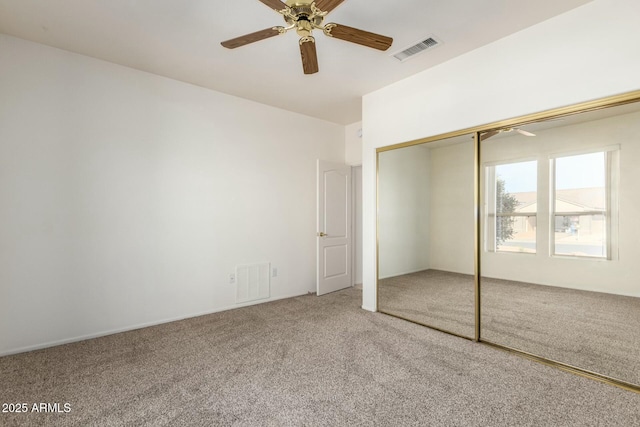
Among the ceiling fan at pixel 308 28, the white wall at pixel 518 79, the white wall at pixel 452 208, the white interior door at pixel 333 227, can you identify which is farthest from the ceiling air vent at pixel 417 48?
the white interior door at pixel 333 227

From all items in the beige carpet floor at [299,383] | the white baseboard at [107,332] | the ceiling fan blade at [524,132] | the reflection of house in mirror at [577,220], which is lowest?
the beige carpet floor at [299,383]

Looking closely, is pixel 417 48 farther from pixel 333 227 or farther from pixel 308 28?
pixel 333 227

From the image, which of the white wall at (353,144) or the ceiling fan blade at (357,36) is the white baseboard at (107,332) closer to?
the white wall at (353,144)

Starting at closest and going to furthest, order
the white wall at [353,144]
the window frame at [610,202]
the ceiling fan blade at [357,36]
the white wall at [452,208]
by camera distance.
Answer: the ceiling fan blade at [357,36]
the window frame at [610,202]
the white wall at [452,208]
the white wall at [353,144]

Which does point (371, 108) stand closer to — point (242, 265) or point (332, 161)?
point (332, 161)

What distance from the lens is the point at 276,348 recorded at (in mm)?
2871

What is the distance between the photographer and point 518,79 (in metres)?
2.69

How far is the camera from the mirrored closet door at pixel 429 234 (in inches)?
125

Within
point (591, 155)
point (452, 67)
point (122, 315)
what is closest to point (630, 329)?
point (591, 155)

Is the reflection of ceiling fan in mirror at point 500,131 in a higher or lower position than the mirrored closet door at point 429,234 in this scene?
higher

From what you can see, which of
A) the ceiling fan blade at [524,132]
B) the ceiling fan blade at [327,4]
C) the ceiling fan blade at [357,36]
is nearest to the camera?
the ceiling fan blade at [327,4]

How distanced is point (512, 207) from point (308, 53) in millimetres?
2351

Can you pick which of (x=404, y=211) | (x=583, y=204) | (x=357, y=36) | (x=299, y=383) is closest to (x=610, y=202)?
(x=583, y=204)

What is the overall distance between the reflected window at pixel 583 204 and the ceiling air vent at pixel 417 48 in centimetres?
152
